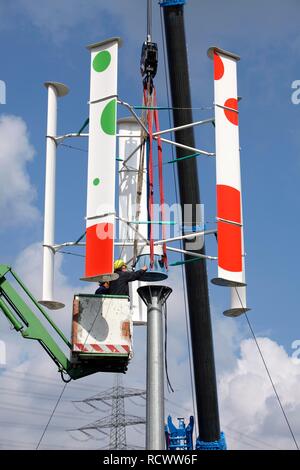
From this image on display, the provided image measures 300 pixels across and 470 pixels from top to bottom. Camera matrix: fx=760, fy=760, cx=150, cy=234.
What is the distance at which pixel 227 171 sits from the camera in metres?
16.5

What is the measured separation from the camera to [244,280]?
53.5 ft

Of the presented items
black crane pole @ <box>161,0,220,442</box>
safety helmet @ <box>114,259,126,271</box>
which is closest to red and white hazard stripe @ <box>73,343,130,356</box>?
safety helmet @ <box>114,259,126,271</box>

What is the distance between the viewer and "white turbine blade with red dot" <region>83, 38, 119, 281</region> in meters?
15.1

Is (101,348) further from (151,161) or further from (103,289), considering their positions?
(151,161)

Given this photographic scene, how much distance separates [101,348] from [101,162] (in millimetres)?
3821

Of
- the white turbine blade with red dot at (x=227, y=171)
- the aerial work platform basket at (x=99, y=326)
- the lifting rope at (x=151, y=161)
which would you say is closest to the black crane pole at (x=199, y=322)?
the lifting rope at (x=151, y=161)

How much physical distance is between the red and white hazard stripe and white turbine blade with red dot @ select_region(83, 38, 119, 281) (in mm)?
1349

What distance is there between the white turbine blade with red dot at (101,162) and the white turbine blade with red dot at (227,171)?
2314 millimetres

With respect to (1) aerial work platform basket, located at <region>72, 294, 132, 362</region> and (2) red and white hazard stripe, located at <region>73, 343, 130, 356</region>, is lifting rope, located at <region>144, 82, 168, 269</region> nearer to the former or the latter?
(1) aerial work platform basket, located at <region>72, 294, 132, 362</region>

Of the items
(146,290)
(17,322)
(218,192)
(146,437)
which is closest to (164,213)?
(218,192)

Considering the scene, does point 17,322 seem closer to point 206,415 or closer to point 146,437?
point 146,437
